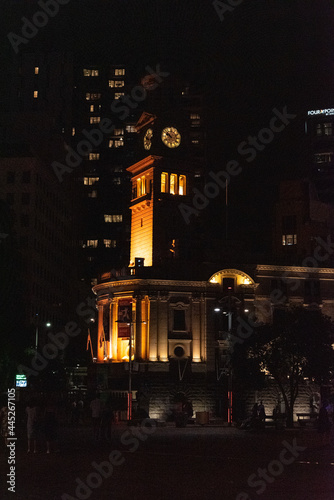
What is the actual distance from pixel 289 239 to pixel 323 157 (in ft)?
165

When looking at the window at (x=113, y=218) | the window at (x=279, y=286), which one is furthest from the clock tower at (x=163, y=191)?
the window at (x=113, y=218)

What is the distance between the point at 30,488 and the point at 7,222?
16519mm

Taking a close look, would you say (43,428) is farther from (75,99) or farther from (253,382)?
(75,99)

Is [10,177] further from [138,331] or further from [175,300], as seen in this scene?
[138,331]

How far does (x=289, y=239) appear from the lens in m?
118

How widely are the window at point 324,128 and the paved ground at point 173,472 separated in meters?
141

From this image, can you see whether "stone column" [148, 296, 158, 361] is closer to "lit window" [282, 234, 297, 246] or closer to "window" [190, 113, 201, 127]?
"lit window" [282, 234, 297, 246]

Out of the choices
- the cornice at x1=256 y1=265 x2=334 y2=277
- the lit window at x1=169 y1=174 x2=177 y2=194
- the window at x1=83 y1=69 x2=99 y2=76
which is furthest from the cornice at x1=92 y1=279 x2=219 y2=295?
the window at x1=83 y1=69 x2=99 y2=76

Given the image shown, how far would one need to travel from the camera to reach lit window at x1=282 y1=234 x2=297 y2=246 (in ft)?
385

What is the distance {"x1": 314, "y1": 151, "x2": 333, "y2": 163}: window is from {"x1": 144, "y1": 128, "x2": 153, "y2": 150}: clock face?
Answer: 3084 inches

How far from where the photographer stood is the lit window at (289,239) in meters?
117

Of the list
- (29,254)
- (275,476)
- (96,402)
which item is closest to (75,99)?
(29,254)

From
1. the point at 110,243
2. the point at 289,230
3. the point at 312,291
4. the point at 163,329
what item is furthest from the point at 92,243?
the point at 312,291

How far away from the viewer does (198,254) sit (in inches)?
3447
